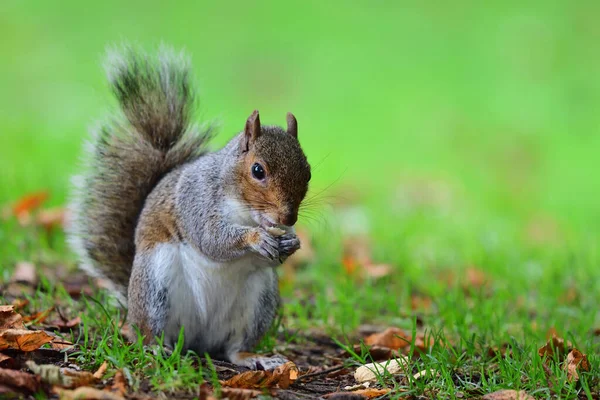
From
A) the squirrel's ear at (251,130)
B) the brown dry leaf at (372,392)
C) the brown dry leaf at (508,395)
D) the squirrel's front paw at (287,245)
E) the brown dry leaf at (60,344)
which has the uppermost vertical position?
the squirrel's ear at (251,130)

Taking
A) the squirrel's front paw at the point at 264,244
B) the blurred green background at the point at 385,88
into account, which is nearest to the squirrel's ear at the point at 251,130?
the squirrel's front paw at the point at 264,244

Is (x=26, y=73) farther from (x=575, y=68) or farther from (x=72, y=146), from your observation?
Result: (x=575, y=68)

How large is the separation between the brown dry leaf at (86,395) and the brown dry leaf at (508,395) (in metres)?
0.81

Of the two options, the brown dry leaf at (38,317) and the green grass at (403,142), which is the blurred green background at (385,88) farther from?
the brown dry leaf at (38,317)

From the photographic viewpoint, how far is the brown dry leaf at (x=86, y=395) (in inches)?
63.6

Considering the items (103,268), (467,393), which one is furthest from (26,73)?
(467,393)

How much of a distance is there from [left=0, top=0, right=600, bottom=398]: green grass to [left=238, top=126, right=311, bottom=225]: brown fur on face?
0.79 ft

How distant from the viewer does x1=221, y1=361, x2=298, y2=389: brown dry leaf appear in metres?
1.91

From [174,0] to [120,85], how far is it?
4957 mm

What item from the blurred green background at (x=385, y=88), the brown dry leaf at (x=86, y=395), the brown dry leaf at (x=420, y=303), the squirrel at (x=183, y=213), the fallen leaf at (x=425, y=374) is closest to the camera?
the brown dry leaf at (x=86, y=395)

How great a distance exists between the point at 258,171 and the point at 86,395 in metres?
0.72

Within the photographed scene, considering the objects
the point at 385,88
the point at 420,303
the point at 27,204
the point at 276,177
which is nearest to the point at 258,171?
the point at 276,177

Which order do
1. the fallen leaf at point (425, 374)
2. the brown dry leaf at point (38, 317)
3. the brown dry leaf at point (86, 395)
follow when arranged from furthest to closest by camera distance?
the brown dry leaf at point (38, 317) → the fallen leaf at point (425, 374) → the brown dry leaf at point (86, 395)

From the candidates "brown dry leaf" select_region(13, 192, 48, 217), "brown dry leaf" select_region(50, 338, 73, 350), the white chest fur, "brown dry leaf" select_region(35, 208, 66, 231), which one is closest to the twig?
the white chest fur
